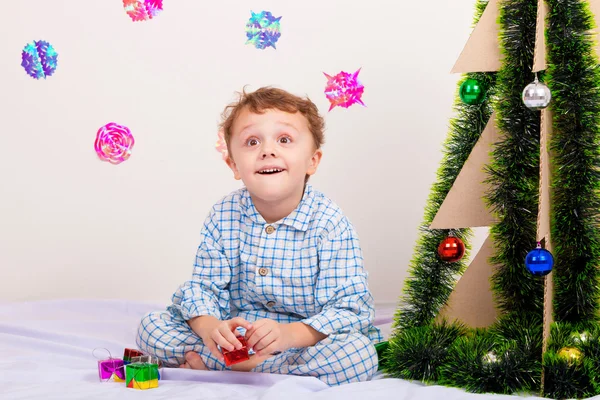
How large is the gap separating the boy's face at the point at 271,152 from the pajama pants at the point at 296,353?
0.31 meters

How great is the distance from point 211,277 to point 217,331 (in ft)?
0.86

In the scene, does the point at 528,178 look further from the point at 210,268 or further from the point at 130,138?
the point at 130,138

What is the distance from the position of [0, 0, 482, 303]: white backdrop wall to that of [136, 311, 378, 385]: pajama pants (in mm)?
825

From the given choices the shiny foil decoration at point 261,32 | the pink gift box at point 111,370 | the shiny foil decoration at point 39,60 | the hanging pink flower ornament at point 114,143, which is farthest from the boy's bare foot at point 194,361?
the shiny foil decoration at point 39,60

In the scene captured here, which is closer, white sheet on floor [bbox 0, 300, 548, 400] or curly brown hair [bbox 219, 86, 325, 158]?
white sheet on floor [bbox 0, 300, 548, 400]

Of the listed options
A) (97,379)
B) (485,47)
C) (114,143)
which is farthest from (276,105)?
(114,143)

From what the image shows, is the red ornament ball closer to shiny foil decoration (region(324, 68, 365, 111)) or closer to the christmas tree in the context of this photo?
the christmas tree

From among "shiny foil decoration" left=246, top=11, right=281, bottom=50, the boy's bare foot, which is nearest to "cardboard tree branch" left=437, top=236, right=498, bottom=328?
the boy's bare foot

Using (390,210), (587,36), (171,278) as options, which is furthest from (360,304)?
(171,278)

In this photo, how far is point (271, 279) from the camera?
1.49m

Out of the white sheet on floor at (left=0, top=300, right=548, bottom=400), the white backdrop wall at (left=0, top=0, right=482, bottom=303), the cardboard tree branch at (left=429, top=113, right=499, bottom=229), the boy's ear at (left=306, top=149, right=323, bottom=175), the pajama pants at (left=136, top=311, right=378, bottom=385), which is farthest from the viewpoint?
the white backdrop wall at (left=0, top=0, right=482, bottom=303)

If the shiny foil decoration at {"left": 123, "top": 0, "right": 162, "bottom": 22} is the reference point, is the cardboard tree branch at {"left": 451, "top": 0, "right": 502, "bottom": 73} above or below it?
below

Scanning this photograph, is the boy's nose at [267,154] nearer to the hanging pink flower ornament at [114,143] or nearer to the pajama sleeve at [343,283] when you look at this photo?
the pajama sleeve at [343,283]

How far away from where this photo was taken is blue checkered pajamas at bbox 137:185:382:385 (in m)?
1.43
